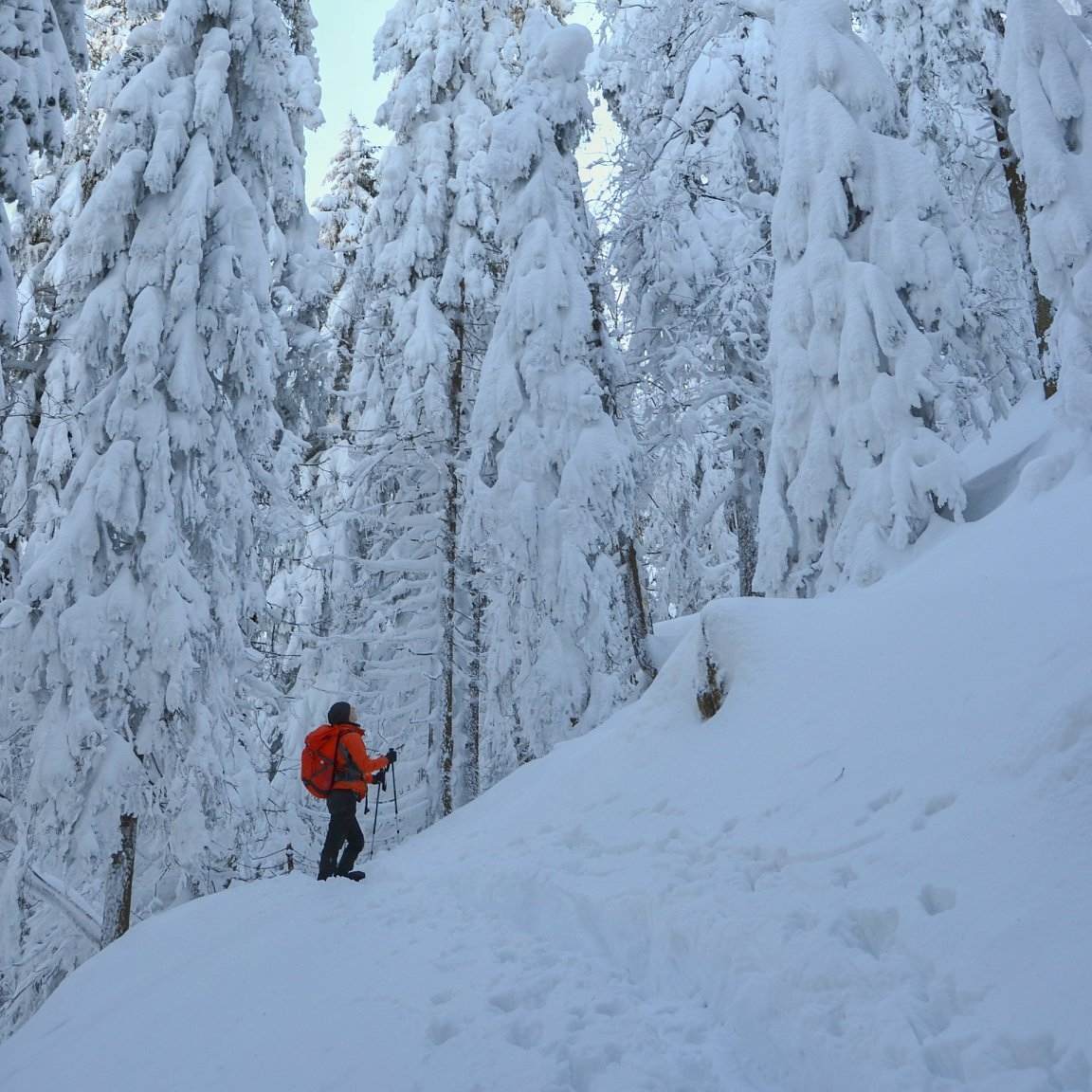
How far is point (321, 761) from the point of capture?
9117 millimetres

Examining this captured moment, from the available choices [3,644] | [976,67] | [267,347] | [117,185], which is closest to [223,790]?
[3,644]

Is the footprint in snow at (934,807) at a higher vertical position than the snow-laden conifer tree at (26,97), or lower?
lower

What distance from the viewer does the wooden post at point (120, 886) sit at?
1102 centimetres

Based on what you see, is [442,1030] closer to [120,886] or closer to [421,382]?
[120,886]

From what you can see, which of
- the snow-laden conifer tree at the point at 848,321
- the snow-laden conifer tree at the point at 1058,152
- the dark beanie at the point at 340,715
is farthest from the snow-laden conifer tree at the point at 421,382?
the snow-laden conifer tree at the point at 1058,152

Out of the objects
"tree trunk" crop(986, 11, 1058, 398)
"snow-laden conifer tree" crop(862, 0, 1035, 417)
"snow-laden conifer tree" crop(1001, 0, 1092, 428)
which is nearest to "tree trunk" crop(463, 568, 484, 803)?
"snow-laden conifer tree" crop(862, 0, 1035, 417)

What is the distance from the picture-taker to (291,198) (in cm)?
1484

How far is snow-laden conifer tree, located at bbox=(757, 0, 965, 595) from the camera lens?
11.1 m

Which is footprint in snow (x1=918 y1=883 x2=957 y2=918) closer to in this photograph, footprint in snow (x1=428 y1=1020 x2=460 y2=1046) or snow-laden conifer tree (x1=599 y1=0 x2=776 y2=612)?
footprint in snow (x1=428 y1=1020 x2=460 y2=1046)

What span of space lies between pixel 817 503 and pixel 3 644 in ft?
33.0

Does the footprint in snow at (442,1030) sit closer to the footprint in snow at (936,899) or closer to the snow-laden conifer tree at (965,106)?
the footprint in snow at (936,899)

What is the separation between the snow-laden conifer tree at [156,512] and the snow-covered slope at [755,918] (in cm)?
324

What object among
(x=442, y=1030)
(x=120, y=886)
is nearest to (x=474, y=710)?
(x=120, y=886)

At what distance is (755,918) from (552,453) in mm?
10024
